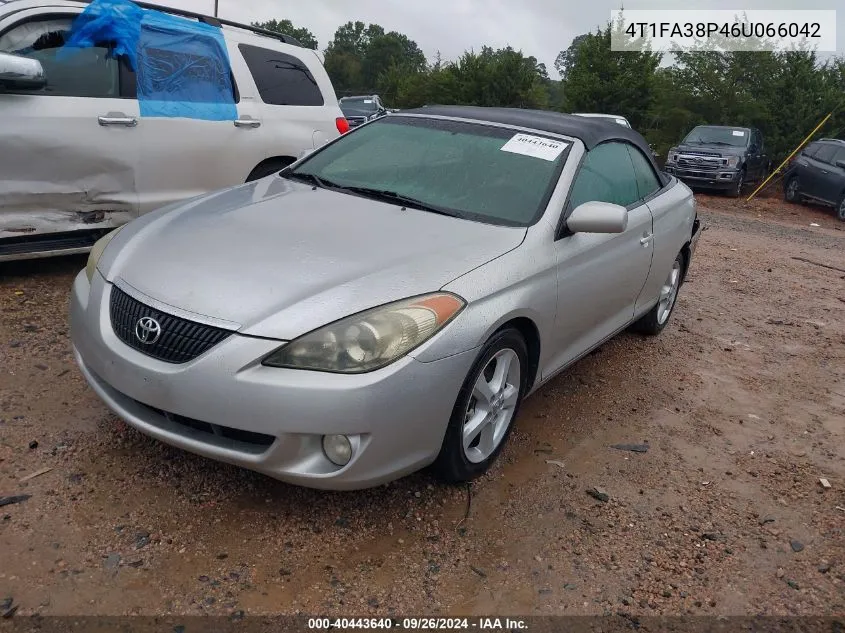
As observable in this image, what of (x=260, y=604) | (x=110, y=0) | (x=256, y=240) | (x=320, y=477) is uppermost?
(x=110, y=0)

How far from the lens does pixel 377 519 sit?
2797mm

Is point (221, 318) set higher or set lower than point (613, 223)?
lower

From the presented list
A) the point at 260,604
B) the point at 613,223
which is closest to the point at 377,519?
the point at 260,604

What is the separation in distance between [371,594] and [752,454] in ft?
7.59

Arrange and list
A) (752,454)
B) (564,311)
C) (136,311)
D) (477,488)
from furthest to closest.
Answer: (752,454) → (564,311) → (477,488) → (136,311)

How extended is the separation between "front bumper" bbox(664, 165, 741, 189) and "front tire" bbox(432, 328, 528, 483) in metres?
13.9

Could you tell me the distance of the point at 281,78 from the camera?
5.90m

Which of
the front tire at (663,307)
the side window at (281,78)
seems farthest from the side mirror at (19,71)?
the front tire at (663,307)

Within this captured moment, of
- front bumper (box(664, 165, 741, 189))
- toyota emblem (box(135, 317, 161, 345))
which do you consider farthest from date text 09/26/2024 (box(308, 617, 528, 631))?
front bumper (box(664, 165, 741, 189))

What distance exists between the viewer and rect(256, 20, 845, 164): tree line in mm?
20328

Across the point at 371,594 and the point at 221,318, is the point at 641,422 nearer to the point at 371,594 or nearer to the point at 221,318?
the point at 371,594

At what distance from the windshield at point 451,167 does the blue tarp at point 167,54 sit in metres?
1.71

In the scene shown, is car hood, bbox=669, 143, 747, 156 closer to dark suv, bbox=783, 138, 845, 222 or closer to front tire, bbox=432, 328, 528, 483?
dark suv, bbox=783, 138, 845, 222

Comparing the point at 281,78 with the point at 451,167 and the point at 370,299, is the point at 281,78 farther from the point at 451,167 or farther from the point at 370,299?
the point at 370,299
